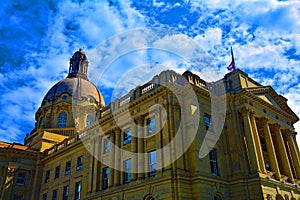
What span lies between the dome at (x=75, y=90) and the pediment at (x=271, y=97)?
34.3 metres

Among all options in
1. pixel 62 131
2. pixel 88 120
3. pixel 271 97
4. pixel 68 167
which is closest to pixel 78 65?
pixel 88 120

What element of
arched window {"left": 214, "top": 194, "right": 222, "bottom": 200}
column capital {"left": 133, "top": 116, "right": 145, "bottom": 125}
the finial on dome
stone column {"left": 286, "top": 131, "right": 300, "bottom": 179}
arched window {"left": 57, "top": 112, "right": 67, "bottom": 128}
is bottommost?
arched window {"left": 214, "top": 194, "right": 222, "bottom": 200}

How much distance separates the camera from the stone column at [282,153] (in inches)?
1103

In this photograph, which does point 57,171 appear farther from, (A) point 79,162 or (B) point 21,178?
(B) point 21,178

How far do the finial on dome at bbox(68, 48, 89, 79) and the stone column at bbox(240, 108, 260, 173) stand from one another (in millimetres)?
45522

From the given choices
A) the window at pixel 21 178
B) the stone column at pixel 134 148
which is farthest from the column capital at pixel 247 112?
the window at pixel 21 178

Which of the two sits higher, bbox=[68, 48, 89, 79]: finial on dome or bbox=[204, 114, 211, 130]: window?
bbox=[68, 48, 89, 79]: finial on dome

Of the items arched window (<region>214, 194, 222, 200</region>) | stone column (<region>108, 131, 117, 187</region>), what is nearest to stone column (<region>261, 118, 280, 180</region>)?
arched window (<region>214, 194, 222, 200</region>)

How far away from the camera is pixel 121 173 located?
2714cm

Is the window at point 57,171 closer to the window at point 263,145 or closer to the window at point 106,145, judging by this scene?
the window at point 106,145

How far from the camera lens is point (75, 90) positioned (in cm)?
5603

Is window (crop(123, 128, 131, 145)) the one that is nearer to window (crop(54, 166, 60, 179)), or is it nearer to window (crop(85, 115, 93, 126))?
window (crop(54, 166, 60, 179))

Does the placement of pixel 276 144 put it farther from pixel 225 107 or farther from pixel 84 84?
pixel 84 84

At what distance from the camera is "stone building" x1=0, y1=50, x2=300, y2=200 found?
2316 centimetres
